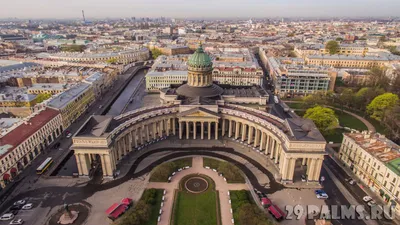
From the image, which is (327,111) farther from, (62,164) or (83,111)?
(83,111)

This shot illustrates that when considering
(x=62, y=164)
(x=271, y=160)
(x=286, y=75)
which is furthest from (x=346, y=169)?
(x=62, y=164)

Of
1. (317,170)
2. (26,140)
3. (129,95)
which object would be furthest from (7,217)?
(129,95)

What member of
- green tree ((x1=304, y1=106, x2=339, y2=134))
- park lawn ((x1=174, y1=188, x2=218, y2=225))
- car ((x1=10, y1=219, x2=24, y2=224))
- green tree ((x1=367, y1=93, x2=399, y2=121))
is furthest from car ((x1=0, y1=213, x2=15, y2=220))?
green tree ((x1=367, y1=93, x2=399, y2=121))

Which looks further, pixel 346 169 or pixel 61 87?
pixel 61 87

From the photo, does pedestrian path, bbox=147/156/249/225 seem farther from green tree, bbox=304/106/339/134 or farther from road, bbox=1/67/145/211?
green tree, bbox=304/106/339/134

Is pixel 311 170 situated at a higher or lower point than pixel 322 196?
higher

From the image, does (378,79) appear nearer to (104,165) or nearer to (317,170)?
(317,170)
